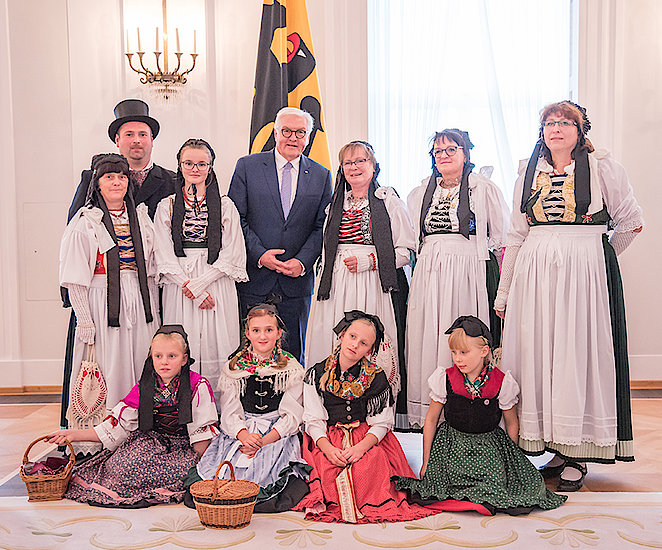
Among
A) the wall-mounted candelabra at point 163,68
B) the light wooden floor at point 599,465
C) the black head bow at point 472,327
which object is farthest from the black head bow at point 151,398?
the wall-mounted candelabra at point 163,68

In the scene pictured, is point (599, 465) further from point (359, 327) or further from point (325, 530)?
point (325, 530)

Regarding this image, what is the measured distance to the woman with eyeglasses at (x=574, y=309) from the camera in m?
3.18

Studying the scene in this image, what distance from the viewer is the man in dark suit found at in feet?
12.6

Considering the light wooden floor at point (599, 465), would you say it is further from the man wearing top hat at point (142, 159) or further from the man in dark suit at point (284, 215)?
the man in dark suit at point (284, 215)

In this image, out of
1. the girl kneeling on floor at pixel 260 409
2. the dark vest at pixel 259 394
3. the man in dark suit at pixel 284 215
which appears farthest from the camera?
the man in dark suit at pixel 284 215

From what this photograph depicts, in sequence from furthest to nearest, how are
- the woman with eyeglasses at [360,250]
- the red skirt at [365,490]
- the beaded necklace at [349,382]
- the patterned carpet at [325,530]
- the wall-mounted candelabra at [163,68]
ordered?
the wall-mounted candelabra at [163,68] → the woman with eyeglasses at [360,250] → the beaded necklace at [349,382] → the red skirt at [365,490] → the patterned carpet at [325,530]

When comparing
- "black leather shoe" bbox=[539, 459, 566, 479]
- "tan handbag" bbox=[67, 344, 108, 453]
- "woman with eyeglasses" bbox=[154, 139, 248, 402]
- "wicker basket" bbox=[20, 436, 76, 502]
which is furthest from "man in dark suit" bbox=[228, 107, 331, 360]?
"black leather shoe" bbox=[539, 459, 566, 479]

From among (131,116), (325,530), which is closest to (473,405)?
(325,530)

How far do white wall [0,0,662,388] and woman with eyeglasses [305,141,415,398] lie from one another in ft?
5.34

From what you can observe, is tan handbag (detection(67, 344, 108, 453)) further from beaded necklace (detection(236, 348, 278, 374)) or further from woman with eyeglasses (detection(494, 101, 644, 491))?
woman with eyeglasses (detection(494, 101, 644, 491))

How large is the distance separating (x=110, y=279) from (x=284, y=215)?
38.7 inches

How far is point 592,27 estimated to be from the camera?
525cm

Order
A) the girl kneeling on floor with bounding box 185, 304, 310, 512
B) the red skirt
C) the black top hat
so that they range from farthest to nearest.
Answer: the black top hat, the girl kneeling on floor with bounding box 185, 304, 310, 512, the red skirt

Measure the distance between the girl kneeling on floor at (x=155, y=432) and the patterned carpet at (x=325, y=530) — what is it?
0.17 metres
